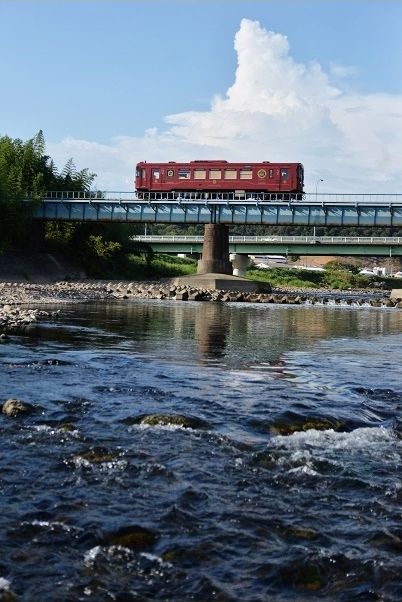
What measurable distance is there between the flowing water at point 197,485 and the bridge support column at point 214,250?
54011 millimetres

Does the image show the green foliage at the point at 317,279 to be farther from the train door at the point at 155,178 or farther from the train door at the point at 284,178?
the train door at the point at 284,178

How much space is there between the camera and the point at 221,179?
66.7m

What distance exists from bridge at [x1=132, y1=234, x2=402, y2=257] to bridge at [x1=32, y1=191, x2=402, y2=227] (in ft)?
39.1

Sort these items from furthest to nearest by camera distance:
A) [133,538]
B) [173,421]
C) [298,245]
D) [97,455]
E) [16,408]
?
[298,245], [16,408], [173,421], [97,455], [133,538]

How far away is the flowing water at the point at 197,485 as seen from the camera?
5.82 meters

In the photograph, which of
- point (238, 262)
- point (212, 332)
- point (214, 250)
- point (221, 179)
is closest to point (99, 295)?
point (221, 179)

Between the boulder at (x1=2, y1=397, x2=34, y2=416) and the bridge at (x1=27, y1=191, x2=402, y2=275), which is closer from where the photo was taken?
the boulder at (x1=2, y1=397, x2=34, y2=416)

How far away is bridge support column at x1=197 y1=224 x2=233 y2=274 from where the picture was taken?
7012cm

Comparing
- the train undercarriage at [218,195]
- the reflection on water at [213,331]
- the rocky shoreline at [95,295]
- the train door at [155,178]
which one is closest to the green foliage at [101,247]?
the train undercarriage at [218,195]

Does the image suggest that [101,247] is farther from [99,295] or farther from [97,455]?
[97,455]

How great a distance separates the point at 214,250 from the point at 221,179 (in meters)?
7.42

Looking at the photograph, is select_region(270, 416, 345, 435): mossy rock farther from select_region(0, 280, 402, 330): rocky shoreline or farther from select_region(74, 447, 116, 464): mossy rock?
select_region(0, 280, 402, 330): rocky shoreline

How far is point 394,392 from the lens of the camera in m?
14.5

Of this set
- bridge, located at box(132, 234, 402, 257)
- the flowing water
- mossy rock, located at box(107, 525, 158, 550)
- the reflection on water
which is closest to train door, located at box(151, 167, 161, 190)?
bridge, located at box(132, 234, 402, 257)
